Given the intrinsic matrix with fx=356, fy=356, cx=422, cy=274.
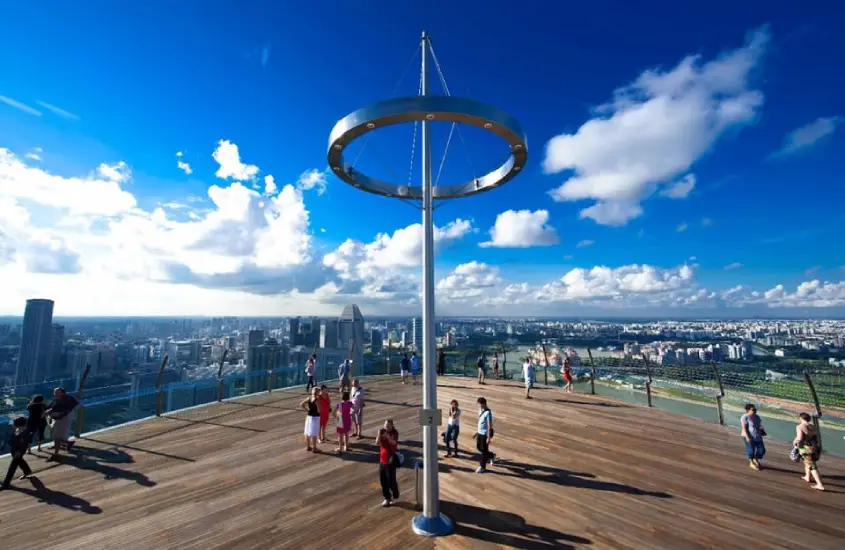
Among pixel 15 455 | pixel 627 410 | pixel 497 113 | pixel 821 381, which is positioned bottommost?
pixel 627 410

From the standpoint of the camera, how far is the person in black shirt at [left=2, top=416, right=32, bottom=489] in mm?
7691

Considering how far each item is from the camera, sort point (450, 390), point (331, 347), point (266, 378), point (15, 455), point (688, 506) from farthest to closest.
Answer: point (331, 347) → point (450, 390) → point (266, 378) → point (15, 455) → point (688, 506)

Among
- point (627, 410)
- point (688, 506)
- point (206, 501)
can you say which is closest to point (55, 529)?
point (206, 501)

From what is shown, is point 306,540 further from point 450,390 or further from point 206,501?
point 450,390

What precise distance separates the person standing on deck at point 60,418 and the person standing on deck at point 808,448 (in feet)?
58.8

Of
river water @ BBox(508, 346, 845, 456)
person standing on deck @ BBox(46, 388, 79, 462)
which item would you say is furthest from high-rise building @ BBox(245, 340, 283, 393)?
river water @ BBox(508, 346, 845, 456)

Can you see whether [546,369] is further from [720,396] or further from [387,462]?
[387,462]

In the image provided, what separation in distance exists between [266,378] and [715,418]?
62.6 ft

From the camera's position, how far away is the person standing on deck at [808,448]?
25.5ft

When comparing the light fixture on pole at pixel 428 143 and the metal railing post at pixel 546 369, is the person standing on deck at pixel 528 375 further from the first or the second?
the light fixture on pole at pixel 428 143

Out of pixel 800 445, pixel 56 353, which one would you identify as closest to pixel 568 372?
pixel 800 445

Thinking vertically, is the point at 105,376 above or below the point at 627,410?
above

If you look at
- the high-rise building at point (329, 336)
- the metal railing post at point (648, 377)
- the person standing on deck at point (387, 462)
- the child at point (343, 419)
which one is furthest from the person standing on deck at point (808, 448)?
the high-rise building at point (329, 336)

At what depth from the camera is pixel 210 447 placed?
10164 millimetres
